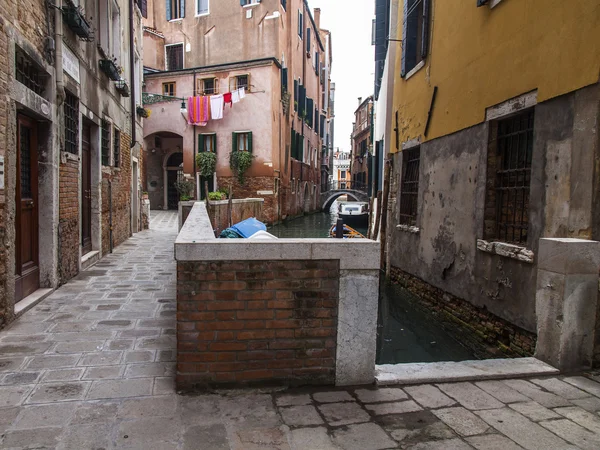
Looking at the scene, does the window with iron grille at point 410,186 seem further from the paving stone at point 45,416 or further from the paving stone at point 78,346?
the paving stone at point 45,416

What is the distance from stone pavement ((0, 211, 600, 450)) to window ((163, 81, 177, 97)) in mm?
19225

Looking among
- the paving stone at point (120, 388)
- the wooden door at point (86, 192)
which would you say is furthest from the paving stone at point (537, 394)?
the wooden door at point (86, 192)

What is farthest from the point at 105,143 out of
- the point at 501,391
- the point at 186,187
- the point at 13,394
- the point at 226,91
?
the point at 226,91

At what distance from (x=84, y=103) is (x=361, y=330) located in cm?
576

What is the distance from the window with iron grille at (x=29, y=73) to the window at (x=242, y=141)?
14844 mm

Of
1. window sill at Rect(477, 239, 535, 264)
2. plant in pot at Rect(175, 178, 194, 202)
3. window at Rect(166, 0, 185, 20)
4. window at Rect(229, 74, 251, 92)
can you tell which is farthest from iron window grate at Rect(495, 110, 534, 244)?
window at Rect(166, 0, 185, 20)

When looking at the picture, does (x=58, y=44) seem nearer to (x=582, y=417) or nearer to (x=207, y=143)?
(x=582, y=417)

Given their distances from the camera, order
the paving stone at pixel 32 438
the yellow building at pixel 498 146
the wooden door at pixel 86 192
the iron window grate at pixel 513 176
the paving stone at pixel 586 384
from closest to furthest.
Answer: the paving stone at pixel 32 438 < the paving stone at pixel 586 384 < the yellow building at pixel 498 146 < the iron window grate at pixel 513 176 < the wooden door at pixel 86 192

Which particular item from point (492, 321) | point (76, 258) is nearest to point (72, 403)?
point (76, 258)

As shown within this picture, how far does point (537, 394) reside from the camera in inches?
109

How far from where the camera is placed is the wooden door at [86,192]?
22.9 ft

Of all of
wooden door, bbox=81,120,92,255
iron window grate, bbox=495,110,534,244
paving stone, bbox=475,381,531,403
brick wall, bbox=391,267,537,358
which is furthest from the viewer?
wooden door, bbox=81,120,92,255

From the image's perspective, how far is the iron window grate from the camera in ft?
15.8

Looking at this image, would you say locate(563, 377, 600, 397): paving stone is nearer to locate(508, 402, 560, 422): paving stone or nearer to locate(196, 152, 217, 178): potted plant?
locate(508, 402, 560, 422): paving stone
